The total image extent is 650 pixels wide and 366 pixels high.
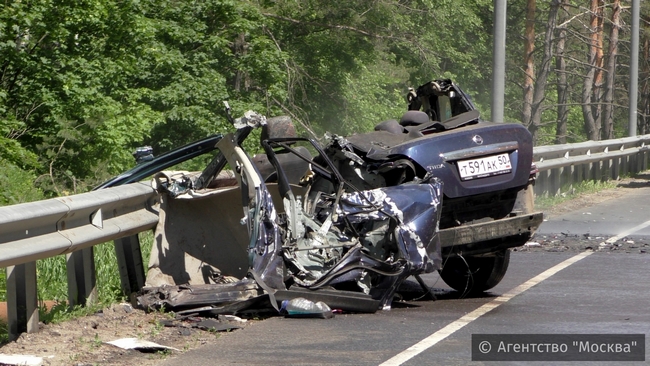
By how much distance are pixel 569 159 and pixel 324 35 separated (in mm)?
12080

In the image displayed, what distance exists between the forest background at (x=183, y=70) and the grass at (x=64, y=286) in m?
4.65

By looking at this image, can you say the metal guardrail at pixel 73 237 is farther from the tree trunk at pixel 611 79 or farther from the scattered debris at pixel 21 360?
the tree trunk at pixel 611 79

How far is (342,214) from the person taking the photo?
679 centimetres

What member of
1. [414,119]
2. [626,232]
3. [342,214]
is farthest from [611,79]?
[342,214]

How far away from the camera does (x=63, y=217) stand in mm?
6043

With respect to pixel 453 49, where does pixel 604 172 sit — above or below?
below

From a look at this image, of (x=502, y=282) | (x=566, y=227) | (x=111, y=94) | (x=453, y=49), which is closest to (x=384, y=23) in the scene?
(x=453, y=49)

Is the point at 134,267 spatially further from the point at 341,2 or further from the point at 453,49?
the point at 453,49

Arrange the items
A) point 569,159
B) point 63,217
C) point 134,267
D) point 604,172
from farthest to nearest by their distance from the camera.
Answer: point 604,172 < point 569,159 < point 134,267 < point 63,217

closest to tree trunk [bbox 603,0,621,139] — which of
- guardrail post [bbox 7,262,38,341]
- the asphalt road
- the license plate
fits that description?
the asphalt road

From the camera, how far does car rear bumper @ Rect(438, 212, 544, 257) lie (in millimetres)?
7078

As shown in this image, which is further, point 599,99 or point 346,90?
point 599,99

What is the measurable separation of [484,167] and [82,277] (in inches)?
115

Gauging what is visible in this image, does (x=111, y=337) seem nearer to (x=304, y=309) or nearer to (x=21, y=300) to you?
(x=21, y=300)
